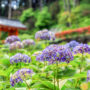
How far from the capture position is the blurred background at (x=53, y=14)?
21427mm

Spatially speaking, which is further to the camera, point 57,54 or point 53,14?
point 53,14

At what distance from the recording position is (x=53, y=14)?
28.1m

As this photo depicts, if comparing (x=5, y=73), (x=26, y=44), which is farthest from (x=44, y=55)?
(x=26, y=44)

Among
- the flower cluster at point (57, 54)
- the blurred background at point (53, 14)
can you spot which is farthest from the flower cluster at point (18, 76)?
the blurred background at point (53, 14)

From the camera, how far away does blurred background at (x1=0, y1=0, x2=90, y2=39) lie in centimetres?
2143

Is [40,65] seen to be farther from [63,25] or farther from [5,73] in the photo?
[63,25]

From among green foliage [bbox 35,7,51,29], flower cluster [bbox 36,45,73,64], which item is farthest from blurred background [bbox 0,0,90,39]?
flower cluster [bbox 36,45,73,64]

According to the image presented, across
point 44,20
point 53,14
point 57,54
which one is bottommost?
point 57,54

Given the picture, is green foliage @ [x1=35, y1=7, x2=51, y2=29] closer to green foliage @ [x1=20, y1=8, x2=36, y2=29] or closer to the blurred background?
the blurred background

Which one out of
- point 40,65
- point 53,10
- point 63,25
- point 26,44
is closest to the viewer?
point 40,65

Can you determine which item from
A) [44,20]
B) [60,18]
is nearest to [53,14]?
[44,20]

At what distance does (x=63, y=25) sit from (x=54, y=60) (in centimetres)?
2190

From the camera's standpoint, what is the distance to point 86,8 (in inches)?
936

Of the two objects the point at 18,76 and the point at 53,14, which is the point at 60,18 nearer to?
the point at 53,14
